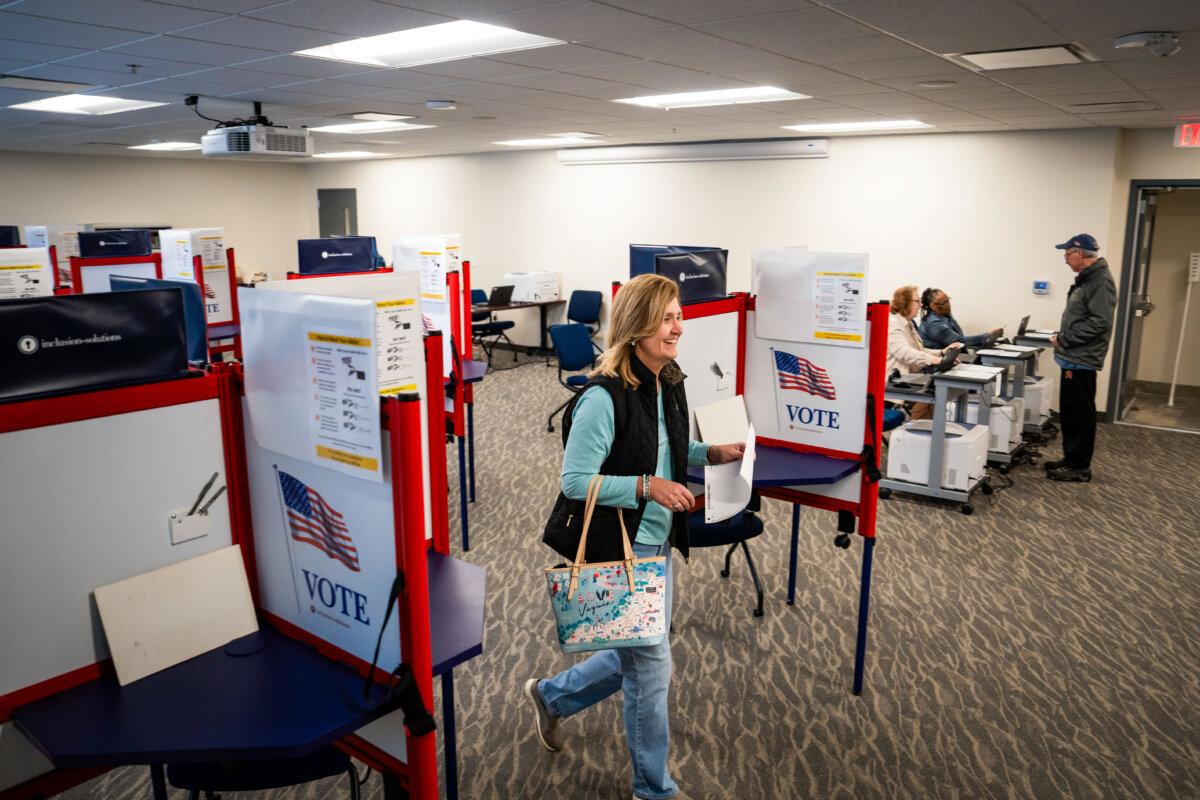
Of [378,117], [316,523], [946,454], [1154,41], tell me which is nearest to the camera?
[316,523]

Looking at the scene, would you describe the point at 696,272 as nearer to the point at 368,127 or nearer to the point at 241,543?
the point at 241,543

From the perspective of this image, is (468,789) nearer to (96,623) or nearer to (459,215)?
(96,623)

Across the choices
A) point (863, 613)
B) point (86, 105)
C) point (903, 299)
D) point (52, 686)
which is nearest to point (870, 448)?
point (863, 613)

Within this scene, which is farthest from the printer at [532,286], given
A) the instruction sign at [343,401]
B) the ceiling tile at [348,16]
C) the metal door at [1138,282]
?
the instruction sign at [343,401]

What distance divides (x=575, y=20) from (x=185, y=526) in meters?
2.62

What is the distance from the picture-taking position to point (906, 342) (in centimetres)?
618

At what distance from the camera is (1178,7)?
3.00 meters

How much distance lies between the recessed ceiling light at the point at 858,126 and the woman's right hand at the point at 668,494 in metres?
5.99

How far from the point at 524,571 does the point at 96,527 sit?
2.92 metres

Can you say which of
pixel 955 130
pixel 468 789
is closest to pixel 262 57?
pixel 468 789

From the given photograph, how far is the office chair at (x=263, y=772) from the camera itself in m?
1.81

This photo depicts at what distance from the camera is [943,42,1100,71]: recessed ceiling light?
386cm

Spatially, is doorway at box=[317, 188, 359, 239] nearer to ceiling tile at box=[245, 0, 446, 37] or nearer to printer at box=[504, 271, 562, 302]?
printer at box=[504, 271, 562, 302]

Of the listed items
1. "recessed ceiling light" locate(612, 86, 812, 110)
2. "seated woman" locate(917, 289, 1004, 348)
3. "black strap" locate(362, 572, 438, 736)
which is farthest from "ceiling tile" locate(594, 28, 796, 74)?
"seated woman" locate(917, 289, 1004, 348)
